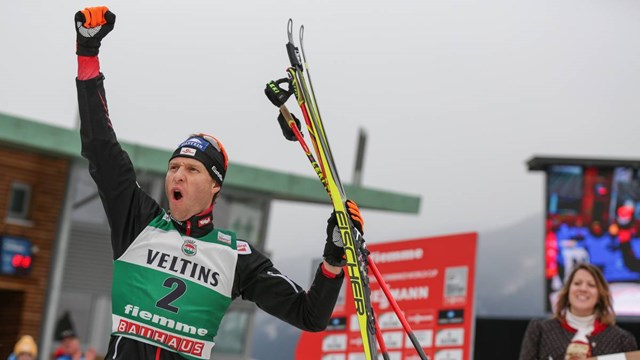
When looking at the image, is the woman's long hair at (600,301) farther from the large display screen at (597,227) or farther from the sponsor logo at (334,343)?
the large display screen at (597,227)

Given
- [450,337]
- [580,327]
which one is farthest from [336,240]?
[450,337]

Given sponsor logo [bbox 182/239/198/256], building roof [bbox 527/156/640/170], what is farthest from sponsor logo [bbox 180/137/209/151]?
building roof [bbox 527/156/640/170]

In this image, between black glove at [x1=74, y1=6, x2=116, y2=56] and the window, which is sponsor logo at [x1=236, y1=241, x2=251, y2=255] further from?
the window

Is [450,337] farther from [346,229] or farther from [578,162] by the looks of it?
[578,162]

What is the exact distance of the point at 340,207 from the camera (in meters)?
3.11

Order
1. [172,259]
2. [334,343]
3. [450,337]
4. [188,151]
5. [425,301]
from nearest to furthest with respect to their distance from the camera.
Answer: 1. [172,259]
2. [188,151]
3. [450,337]
4. [425,301]
5. [334,343]

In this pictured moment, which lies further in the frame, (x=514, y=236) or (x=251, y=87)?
(x=514, y=236)

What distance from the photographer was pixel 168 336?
9.97ft

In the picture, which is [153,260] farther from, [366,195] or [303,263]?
[303,263]

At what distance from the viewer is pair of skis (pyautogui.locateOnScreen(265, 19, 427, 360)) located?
122 inches

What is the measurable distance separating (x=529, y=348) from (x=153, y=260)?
9.71ft

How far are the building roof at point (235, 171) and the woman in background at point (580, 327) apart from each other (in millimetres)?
8057

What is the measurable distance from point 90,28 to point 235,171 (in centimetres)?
1100

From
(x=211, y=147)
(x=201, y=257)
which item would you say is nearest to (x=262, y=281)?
(x=201, y=257)
